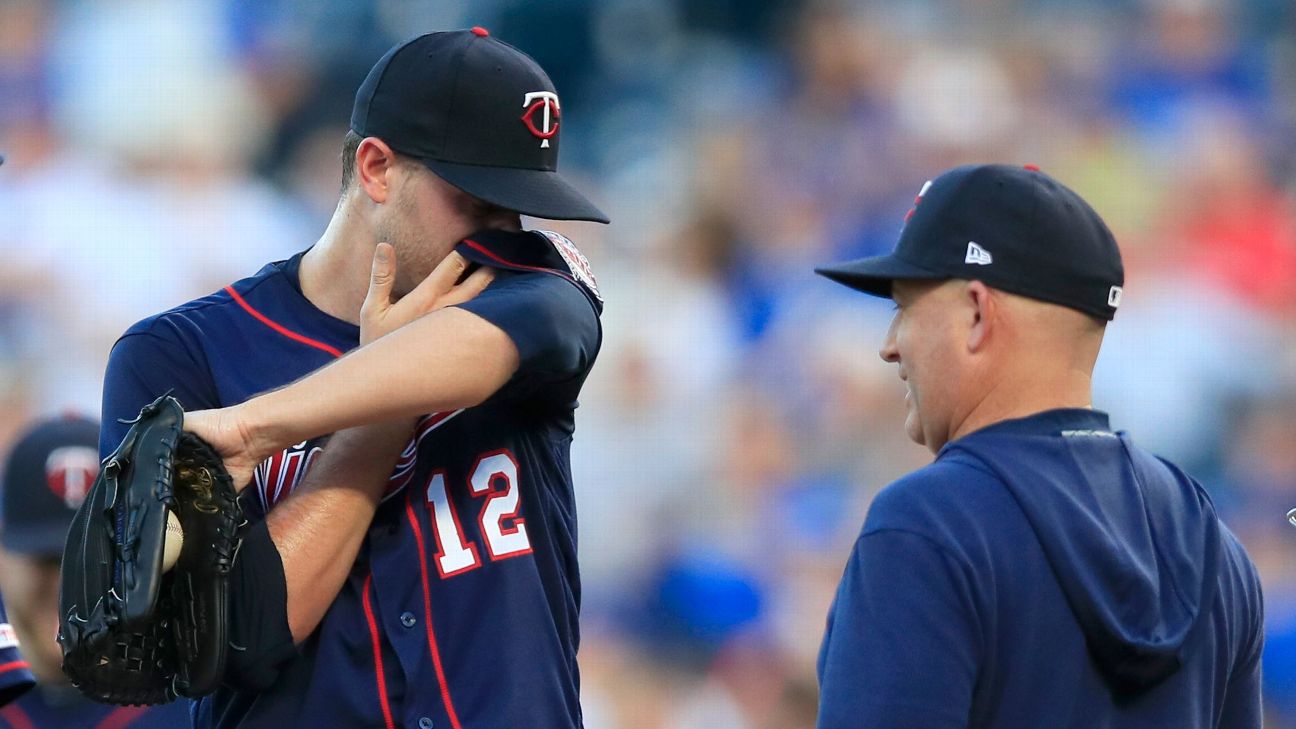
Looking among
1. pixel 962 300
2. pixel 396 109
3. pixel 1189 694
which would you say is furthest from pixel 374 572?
pixel 1189 694

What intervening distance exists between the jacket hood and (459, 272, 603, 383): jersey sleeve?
0.51 metres

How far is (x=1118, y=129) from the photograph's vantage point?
6855 mm

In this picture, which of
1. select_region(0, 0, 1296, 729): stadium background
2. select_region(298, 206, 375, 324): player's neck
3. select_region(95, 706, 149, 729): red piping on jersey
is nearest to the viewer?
select_region(298, 206, 375, 324): player's neck

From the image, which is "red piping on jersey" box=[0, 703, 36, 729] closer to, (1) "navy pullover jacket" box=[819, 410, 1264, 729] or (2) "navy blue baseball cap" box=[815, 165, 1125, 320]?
(1) "navy pullover jacket" box=[819, 410, 1264, 729]

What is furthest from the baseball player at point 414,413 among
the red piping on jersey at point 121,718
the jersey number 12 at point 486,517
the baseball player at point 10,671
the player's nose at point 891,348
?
the red piping on jersey at point 121,718

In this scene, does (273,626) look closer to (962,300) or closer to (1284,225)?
(962,300)

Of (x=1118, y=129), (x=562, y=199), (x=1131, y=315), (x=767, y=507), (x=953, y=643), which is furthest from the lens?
(x=1118, y=129)

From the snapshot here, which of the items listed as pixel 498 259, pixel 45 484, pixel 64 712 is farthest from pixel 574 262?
pixel 45 484

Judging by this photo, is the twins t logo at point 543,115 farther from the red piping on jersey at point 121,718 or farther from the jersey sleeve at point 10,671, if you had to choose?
the red piping on jersey at point 121,718

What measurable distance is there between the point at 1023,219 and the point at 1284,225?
5.07m

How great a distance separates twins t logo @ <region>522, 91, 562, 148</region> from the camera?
2.13 m

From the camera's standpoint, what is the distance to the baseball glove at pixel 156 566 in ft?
5.88

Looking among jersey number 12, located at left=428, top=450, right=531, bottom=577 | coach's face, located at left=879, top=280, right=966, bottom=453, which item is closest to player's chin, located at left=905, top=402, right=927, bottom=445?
coach's face, located at left=879, top=280, right=966, bottom=453

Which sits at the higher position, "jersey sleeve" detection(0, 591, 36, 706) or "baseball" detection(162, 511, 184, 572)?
"baseball" detection(162, 511, 184, 572)
